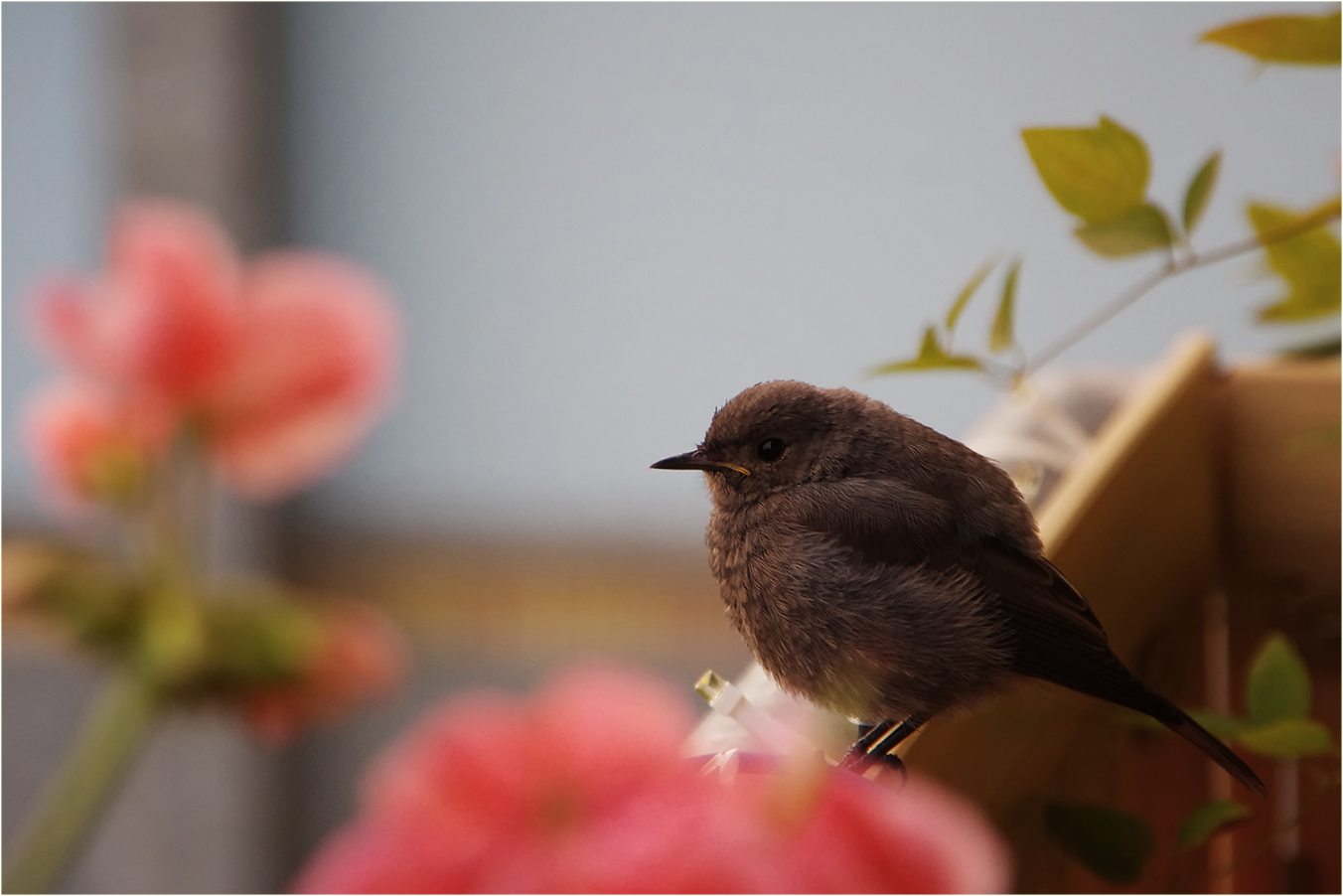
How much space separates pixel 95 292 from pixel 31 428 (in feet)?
0.14

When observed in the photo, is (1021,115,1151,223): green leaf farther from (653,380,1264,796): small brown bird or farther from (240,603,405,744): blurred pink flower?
(240,603,405,744): blurred pink flower

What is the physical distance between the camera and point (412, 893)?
7 centimetres

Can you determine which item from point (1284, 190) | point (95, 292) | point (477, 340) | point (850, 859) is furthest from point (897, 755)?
point (477, 340)

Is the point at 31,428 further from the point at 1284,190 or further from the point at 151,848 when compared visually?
the point at 151,848

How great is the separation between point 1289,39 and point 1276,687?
0.11m

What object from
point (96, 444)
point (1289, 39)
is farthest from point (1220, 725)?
point (96, 444)

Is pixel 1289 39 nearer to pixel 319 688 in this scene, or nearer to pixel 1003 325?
pixel 1003 325

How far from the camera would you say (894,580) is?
0.15 meters

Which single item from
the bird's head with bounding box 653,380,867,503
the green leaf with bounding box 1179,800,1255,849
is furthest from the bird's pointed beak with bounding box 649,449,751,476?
the green leaf with bounding box 1179,800,1255,849

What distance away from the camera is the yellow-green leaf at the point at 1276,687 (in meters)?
0.19

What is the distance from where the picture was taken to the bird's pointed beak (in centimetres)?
15

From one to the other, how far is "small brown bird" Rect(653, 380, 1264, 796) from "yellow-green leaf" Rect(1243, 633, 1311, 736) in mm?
56

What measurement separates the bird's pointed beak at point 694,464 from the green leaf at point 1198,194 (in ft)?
0.31

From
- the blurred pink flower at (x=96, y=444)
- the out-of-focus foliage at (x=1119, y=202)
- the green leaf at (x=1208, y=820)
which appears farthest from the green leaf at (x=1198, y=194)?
the blurred pink flower at (x=96, y=444)
